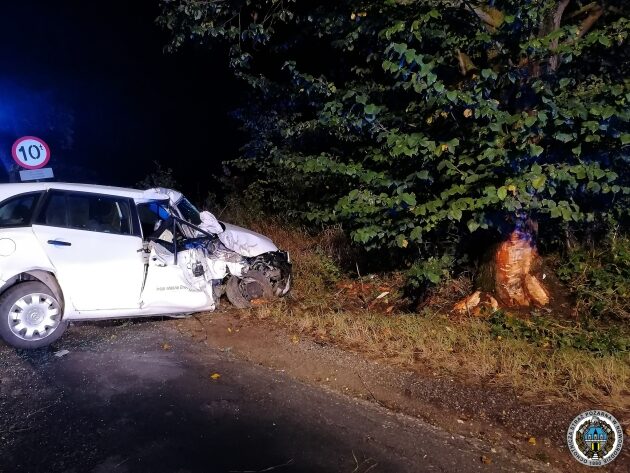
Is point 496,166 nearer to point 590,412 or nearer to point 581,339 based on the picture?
point 581,339


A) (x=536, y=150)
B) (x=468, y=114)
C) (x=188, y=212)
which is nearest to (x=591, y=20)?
(x=468, y=114)

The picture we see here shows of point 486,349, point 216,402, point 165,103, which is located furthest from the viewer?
point 165,103

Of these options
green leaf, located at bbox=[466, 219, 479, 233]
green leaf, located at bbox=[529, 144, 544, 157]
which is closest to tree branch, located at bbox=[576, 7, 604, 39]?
green leaf, located at bbox=[529, 144, 544, 157]

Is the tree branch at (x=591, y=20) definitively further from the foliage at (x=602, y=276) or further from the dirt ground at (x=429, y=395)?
the dirt ground at (x=429, y=395)

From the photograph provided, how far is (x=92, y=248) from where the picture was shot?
565 cm

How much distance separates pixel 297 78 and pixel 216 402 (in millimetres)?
4217

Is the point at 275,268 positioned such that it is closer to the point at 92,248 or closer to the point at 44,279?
the point at 92,248

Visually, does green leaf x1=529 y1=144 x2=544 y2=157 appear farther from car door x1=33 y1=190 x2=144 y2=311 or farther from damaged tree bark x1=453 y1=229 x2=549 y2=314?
car door x1=33 y1=190 x2=144 y2=311

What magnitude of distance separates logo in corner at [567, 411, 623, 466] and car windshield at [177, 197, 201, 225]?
202 inches

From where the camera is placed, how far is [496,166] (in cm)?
516

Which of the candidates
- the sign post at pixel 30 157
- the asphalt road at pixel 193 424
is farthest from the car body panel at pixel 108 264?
the sign post at pixel 30 157

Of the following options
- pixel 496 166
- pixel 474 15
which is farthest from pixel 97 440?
pixel 474 15

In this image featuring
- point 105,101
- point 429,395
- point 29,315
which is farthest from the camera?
point 105,101

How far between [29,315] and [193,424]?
8.59 ft
